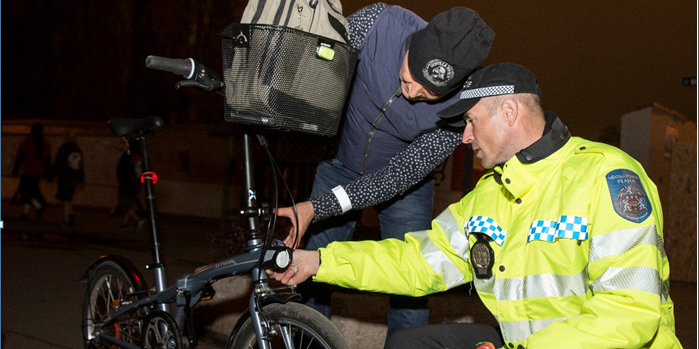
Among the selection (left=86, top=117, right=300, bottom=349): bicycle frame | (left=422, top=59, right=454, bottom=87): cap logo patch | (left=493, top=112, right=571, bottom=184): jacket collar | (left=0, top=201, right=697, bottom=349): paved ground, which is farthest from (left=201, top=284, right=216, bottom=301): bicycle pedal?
(left=493, top=112, right=571, bottom=184): jacket collar

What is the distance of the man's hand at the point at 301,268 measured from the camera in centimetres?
281

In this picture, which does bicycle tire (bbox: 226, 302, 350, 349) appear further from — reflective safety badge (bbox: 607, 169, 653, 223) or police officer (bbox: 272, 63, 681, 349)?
reflective safety badge (bbox: 607, 169, 653, 223)

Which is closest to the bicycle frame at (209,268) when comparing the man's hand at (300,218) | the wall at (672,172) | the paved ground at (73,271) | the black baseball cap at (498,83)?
the man's hand at (300,218)

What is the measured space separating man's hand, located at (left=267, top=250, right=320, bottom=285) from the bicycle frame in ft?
0.13

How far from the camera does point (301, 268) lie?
2.83 m

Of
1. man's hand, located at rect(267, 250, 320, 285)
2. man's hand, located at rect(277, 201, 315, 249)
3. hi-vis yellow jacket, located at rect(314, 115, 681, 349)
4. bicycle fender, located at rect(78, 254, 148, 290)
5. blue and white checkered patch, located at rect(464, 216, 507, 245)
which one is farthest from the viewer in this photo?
bicycle fender, located at rect(78, 254, 148, 290)

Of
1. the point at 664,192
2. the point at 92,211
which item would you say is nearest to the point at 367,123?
the point at 664,192

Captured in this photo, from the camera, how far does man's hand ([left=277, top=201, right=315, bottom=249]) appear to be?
3.04 metres

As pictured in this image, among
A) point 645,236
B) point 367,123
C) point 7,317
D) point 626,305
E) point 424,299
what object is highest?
point 367,123

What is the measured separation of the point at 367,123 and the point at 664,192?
29.4ft

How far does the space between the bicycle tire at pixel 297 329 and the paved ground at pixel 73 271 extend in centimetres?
157

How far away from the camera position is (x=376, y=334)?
14.6 ft

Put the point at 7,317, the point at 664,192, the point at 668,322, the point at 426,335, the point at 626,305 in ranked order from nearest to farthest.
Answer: the point at 626,305 → the point at 668,322 → the point at 426,335 → the point at 7,317 → the point at 664,192

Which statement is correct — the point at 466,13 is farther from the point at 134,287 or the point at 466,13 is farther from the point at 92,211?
the point at 92,211
